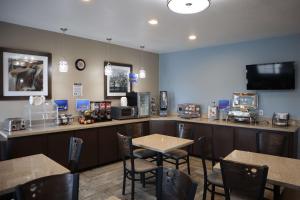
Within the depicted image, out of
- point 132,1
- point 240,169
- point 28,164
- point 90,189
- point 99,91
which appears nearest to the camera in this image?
point 240,169

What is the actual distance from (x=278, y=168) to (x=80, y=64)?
3.55m

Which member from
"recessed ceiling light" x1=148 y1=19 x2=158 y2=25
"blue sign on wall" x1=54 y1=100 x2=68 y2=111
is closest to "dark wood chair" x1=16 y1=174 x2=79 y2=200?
"recessed ceiling light" x1=148 y1=19 x2=158 y2=25

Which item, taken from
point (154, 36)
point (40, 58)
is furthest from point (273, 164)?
point (40, 58)

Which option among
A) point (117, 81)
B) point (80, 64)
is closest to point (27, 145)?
point (80, 64)

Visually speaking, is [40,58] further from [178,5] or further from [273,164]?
[273,164]

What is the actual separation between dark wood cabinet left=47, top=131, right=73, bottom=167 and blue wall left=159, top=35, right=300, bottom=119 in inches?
117

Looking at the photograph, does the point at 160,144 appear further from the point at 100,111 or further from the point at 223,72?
the point at 223,72

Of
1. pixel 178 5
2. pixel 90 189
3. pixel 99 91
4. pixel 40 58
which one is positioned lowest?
pixel 90 189

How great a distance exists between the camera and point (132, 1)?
2.42 metres

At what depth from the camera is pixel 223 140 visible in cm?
412

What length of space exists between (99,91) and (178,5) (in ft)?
9.35

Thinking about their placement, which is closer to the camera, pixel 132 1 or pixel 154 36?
pixel 132 1

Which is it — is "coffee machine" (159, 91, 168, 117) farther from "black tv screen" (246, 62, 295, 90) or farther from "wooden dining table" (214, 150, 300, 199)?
"wooden dining table" (214, 150, 300, 199)

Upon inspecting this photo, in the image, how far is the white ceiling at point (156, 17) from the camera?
2.52m
